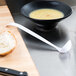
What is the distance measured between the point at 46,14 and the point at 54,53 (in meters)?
0.21

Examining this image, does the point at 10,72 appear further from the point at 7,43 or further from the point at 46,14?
the point at 46,14

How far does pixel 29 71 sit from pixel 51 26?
0.89ft

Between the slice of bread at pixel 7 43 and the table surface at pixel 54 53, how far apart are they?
0.07 meters

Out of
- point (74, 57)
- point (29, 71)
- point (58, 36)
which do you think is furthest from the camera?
point (58, 36)

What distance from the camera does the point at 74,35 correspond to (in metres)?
0.77

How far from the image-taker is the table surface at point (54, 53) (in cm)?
60

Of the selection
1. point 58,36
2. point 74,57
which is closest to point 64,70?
point 74,57

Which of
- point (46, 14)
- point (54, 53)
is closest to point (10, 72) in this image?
point (54, 53)

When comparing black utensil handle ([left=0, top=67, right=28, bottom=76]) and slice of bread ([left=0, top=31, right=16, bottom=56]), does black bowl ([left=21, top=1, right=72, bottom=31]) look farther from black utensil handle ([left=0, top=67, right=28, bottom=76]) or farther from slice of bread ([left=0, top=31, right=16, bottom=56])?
black utensil handle ([left=0, top=67, right=28, bottom=76])

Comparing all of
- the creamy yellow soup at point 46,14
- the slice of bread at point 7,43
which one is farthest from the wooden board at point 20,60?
the creamy yellow soup at point 46,14

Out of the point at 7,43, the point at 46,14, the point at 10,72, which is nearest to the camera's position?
the point at 10,72

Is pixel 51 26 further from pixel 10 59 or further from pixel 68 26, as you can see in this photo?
pixel 10 59

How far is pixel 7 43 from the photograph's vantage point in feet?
2.09

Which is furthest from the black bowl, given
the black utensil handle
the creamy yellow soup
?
the black utensil handle
